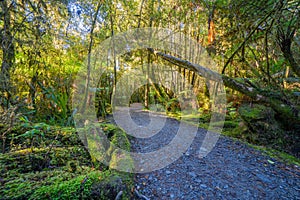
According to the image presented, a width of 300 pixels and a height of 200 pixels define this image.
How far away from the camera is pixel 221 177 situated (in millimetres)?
2197

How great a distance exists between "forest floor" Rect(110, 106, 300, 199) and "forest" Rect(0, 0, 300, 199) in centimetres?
3

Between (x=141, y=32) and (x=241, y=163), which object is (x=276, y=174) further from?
(x=141, y=32)

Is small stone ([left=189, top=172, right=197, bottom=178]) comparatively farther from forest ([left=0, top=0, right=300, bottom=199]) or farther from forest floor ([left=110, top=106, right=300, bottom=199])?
forest ([left=0, top=0, right=300, bottom=199])

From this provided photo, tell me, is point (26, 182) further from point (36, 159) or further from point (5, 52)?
point (5, 52)

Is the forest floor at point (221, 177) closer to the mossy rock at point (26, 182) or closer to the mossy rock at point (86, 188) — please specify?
the mossy rock at point (86, 188)

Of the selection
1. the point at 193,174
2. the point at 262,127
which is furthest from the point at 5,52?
the point at 262,127

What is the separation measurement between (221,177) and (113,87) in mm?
5814

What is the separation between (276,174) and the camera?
96.7 inches

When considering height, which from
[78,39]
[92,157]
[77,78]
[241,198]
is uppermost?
[78,39]

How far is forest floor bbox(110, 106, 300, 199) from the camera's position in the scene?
6.22ft

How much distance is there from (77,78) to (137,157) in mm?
3142

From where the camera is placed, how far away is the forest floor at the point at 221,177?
1894mm

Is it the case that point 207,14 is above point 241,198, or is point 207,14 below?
above

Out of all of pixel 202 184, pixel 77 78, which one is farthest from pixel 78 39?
pixel 202 184
